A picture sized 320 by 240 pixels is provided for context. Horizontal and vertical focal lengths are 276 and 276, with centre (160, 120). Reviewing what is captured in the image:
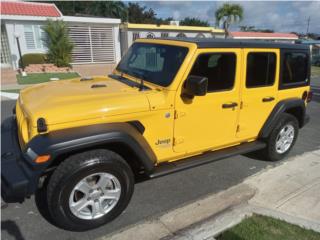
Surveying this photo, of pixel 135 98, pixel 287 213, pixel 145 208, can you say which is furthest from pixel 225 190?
pixel 135 98

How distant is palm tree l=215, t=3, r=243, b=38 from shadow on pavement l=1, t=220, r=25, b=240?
3046 cm

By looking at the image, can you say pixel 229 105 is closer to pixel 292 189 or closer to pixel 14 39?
pixel 292 189

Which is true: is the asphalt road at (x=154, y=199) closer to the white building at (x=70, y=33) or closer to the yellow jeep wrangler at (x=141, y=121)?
the yellow jeep wrangler at (x=141, y=121)

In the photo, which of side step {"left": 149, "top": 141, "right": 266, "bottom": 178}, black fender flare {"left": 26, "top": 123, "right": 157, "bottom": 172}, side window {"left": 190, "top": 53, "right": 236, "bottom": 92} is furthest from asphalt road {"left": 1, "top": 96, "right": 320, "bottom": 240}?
side window {"left": 190, "top": 53, "right": 236, "bottom": 92}

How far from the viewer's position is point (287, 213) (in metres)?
3.23

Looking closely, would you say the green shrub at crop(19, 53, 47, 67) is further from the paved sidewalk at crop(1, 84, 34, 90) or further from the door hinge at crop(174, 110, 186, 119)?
the door hinge at crop(174, 110, 186, 119)

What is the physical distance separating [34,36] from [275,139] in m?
18.6

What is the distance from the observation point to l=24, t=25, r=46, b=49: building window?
18.4 meters

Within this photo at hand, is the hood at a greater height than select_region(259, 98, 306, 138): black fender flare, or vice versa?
the hood

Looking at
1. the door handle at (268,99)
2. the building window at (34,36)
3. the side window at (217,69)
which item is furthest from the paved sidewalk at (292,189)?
the building window at (34,36)

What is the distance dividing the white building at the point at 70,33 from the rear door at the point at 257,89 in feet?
48.8

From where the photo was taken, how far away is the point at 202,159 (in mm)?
3582

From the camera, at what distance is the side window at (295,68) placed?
166 inches

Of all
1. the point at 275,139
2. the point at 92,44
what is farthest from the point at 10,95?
the point at 92,44
